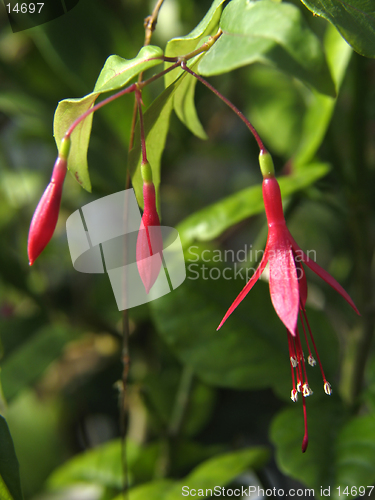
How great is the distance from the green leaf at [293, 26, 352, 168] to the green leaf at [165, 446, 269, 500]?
246 millimetres

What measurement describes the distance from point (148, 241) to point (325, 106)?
0.24 metres

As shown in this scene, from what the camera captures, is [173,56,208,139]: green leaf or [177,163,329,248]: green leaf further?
[177,163,329,248]: green leaf

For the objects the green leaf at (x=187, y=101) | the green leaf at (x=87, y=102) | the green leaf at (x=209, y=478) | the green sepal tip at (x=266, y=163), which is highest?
the green leaf at (x=187, y=101)

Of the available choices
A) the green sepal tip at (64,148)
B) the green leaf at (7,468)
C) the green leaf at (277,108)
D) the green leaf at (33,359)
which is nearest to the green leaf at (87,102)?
the green sepal tip at (64,148)

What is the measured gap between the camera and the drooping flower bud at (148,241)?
19cm

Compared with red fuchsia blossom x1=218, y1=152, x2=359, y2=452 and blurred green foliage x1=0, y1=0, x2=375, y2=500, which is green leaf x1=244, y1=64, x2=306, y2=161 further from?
red fuchsia blossom x1=218, y1=152, x2=359, y2=452

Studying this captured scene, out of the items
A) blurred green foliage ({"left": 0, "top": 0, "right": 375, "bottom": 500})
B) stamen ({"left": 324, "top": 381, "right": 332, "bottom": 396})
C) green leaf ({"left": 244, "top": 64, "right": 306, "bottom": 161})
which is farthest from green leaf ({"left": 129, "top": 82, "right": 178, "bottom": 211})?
green leaf ({"left": 244, "top": 64, "right": 306, "bottom": 161})

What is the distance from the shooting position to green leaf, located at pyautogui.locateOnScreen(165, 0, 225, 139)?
0.18m

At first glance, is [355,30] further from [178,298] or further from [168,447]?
[168,447]

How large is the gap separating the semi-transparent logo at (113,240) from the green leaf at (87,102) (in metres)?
0.04

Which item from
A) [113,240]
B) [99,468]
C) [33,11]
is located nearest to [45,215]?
[113,240]

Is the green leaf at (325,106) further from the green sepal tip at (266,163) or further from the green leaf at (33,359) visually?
the green leaf at (33,359)

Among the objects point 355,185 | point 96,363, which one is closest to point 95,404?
point 96,363

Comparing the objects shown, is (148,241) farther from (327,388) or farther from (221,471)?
(221,471)
